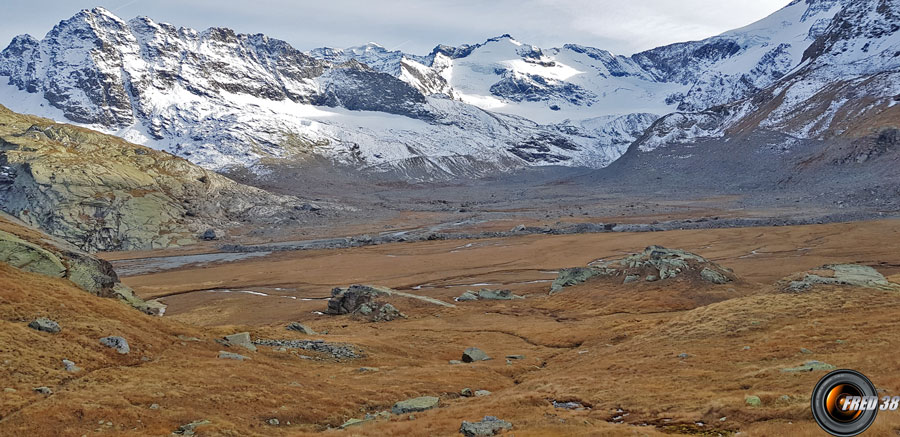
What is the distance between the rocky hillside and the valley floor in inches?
3758

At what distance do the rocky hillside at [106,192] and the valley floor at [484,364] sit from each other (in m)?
95.4

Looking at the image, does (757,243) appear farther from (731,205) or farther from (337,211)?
(337,211)

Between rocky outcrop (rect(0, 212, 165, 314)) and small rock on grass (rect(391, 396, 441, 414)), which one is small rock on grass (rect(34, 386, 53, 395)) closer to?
small rock on grass (rect(391, 396, 441, 414))

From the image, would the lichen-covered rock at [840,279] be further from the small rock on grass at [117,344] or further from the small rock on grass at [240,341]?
the small rock on grass at [117,344]

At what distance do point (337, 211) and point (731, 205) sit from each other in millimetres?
128468

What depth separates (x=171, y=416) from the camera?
66.5 feet

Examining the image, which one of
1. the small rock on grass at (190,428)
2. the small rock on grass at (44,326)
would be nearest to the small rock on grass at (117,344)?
the small rock on grass at (44,326)

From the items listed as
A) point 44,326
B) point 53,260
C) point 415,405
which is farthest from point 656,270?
point 44,326

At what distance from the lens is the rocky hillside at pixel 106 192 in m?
134

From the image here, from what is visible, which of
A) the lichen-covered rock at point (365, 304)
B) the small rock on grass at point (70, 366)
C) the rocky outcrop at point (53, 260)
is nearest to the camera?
the small rock on grass at point (70, 366)

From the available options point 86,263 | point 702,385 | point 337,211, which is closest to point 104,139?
point 337,211

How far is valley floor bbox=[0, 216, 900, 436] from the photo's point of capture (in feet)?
63.8

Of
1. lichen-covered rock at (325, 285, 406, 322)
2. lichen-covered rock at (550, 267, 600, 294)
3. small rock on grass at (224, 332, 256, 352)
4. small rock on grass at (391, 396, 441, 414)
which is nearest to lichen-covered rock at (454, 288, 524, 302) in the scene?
lichen-covered rock at (550, 267, 600, 294)

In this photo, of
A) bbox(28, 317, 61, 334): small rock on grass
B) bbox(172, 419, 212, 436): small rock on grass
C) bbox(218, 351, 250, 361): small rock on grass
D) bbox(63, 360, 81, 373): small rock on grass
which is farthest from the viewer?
bbox(218, 351, 250, 361): small rock on grass
